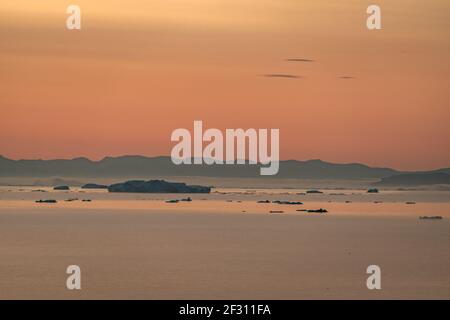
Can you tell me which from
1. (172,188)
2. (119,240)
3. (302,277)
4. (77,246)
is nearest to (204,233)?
(119,240)

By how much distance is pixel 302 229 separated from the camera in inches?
2392

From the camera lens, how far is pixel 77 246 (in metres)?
45.5

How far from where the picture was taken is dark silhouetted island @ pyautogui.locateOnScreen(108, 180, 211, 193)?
142125mm

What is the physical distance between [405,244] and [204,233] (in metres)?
12.9

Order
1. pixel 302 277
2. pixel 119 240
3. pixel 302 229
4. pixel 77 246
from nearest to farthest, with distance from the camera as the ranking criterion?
pixel 302 277 → pixel 77 246 → pixel 119 240 → pixel 302 229

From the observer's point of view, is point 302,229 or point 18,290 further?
point 302,229

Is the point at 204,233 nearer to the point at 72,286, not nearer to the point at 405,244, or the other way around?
the point at 405,244

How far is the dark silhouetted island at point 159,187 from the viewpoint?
142125 mm

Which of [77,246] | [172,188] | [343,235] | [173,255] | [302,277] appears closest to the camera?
[302,277]

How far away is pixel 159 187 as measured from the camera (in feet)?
465
